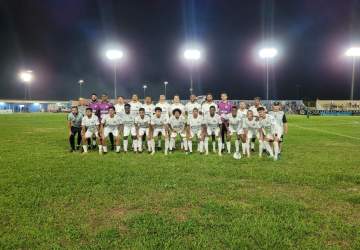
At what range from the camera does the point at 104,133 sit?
1216 cm

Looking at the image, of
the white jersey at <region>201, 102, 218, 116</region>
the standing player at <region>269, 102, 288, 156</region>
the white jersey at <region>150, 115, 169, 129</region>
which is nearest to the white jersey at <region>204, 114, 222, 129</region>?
the white jersey at <region>201, 102, 218, 116</region>

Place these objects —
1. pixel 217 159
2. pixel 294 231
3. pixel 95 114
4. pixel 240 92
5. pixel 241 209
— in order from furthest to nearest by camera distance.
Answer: pixel 240 92 < pixel 95 114 < pixel 217 159 < pixel 241 209 < pixel 294 231

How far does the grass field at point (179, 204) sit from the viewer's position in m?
4.18

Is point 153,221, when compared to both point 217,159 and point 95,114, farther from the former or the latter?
point 95,114

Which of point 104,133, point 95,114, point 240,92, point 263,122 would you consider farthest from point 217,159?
point 240,92

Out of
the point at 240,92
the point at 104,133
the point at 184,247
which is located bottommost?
the point at 184,247

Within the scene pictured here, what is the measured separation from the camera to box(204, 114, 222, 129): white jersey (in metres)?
12.0

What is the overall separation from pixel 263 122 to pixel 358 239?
24.6 feet

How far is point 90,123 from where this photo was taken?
12.1 metres

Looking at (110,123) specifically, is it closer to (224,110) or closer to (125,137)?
(125,137)

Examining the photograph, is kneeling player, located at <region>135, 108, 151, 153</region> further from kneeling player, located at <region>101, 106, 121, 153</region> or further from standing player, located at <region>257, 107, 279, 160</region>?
standing player, located at <region>257, 107, 279, 160</region>

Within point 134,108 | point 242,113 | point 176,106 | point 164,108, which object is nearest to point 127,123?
point 134,108

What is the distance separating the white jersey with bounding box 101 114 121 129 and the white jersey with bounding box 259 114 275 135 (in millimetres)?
5306

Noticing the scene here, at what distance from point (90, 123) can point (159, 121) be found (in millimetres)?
2551
